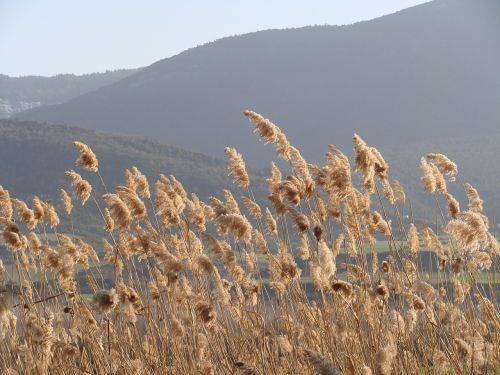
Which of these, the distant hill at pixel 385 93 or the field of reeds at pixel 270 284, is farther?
the distant hill at pixel 385 93

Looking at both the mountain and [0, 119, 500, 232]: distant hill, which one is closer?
the mountain

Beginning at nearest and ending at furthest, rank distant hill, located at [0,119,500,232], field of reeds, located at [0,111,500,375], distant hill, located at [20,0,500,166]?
field of reeds, located at [0,111,500,375], distant hill, located at [0,119,500,232], distant hill, located at [20,0,500,166]

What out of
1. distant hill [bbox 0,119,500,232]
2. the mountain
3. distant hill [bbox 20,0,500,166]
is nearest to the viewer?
the mountain

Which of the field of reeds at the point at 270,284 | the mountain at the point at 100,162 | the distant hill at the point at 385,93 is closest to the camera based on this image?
the field of reeds at the point at 270,284

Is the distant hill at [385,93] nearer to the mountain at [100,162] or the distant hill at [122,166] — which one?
the distant hill at [122,166]

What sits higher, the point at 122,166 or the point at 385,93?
the point at 122,166

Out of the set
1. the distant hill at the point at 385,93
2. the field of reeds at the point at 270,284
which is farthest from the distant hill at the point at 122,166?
the field of reeds at the point at 270,284

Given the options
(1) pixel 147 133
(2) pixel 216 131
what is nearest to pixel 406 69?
(2) pixel 216 131

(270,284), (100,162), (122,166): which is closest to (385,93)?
(100,162)

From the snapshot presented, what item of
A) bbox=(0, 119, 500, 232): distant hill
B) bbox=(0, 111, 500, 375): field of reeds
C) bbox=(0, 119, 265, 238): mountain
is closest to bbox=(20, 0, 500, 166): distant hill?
bbox=(0, 119, 500, 232): distant hill

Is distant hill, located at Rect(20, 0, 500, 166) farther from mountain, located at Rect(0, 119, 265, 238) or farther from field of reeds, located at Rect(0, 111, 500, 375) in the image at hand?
field of reeds, located at Rect(0, 111, 500, 375)

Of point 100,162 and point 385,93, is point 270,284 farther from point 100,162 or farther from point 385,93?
point 385,93

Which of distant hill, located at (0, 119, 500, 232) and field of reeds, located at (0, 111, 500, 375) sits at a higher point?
field of reeds, located at (0, 111, 500, 375)

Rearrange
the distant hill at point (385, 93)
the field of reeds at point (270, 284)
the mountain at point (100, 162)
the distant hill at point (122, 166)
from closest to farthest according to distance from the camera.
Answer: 1. the field of reeds at point (270, 284)
2. the mountain at point (100, 162)
3. the distant hill at point (122, 166)
4. the distant hill at point (385, 93)
